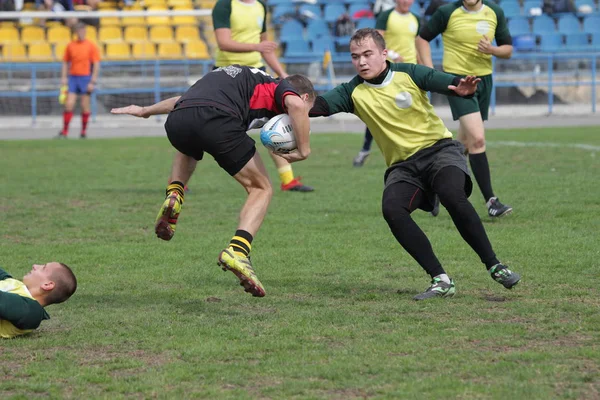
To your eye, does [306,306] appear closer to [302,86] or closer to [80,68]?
[302,86]

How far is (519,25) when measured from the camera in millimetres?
26609

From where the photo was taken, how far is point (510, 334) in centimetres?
494

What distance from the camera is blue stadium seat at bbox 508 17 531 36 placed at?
26484mm

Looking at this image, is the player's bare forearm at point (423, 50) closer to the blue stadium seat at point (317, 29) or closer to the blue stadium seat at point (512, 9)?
the blue stadium seat at point (317, 29)

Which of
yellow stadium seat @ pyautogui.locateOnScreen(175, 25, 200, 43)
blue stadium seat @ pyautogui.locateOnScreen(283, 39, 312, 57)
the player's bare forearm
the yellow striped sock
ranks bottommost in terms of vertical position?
blue stadium seat @ pyautogui.locateOnScreen(283, 39, 312, 57)

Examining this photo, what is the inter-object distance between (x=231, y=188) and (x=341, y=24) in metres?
15.0

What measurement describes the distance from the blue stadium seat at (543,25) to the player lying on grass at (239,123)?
22149 millimetres

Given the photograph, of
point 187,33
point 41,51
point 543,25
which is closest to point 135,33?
point 187,33

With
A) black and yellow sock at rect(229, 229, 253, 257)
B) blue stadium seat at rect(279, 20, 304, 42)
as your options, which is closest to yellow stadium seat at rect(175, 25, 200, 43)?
blue stadium seat at rect(279, 20, 304, 42)

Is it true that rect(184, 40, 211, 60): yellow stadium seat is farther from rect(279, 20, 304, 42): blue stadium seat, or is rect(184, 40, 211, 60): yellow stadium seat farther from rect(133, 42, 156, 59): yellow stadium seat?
rect(279, 20, 304, 42): blue stadium seat

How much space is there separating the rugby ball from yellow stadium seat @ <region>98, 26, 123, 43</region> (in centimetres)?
1991

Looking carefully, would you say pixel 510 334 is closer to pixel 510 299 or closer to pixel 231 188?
pixel 510 299

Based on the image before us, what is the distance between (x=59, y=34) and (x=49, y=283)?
20.9m

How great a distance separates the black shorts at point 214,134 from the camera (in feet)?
18.9
